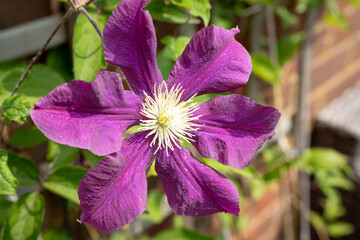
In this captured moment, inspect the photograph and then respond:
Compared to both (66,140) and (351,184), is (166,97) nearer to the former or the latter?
(66,140)

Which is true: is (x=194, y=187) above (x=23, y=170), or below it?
above

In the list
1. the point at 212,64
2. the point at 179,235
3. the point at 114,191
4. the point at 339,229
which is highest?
the point at 212,64

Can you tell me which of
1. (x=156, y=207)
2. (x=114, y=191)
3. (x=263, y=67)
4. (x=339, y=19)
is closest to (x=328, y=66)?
(x=339, y=19)

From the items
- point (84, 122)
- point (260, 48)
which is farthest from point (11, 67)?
point (260, 48)

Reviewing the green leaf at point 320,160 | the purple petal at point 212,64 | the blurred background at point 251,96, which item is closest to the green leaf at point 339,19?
the blurred background at point 251,96

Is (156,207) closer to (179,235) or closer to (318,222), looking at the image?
(179,235)

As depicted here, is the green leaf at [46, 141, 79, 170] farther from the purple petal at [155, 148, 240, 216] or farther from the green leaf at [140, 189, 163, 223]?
the green leaf at [140, 189, 163, 223]
